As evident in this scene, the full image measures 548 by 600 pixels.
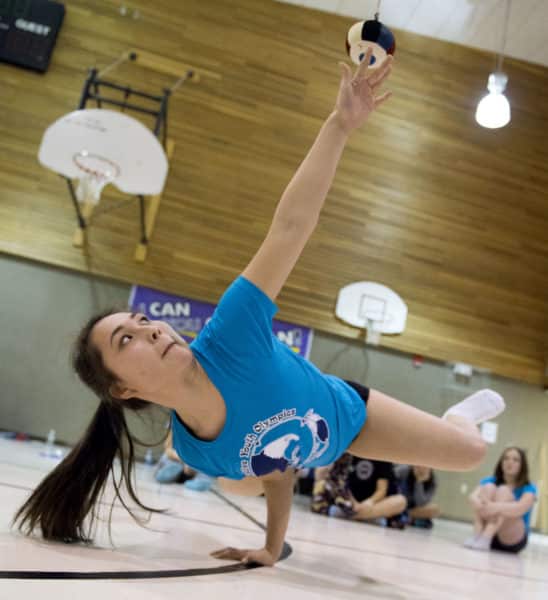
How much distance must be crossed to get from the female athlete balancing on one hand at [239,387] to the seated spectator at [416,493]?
4.04 meters

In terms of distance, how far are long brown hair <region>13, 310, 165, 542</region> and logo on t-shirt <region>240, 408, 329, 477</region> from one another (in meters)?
Answer: 0.33

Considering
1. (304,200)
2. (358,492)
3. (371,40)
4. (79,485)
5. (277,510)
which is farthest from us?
(358,492)

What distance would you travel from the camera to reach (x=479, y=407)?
7.54 feet

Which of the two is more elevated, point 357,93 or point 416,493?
point 357,93

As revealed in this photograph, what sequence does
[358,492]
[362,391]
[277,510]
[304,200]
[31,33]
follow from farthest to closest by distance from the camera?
[31,33], [358,492], [362,391], [277,510], [304,200]

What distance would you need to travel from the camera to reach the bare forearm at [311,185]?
160cm

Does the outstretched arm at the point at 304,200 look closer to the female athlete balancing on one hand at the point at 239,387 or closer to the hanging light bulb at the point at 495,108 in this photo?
the female athlete balancing on one hand at the point at 239,387

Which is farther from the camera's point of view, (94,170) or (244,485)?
(94,170)

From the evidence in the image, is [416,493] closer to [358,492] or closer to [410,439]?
[358,492]

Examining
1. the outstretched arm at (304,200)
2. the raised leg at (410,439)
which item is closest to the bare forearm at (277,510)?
the raised leg at (410,439)

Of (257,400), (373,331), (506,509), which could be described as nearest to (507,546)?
(506,509)

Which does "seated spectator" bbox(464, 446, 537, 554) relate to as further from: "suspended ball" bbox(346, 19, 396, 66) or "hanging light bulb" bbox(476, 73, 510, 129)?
"suspended ball" bbox(346, 19, 396, 66)

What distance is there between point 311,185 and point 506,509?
3.77 metres

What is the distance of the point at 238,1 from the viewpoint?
7.65 m
